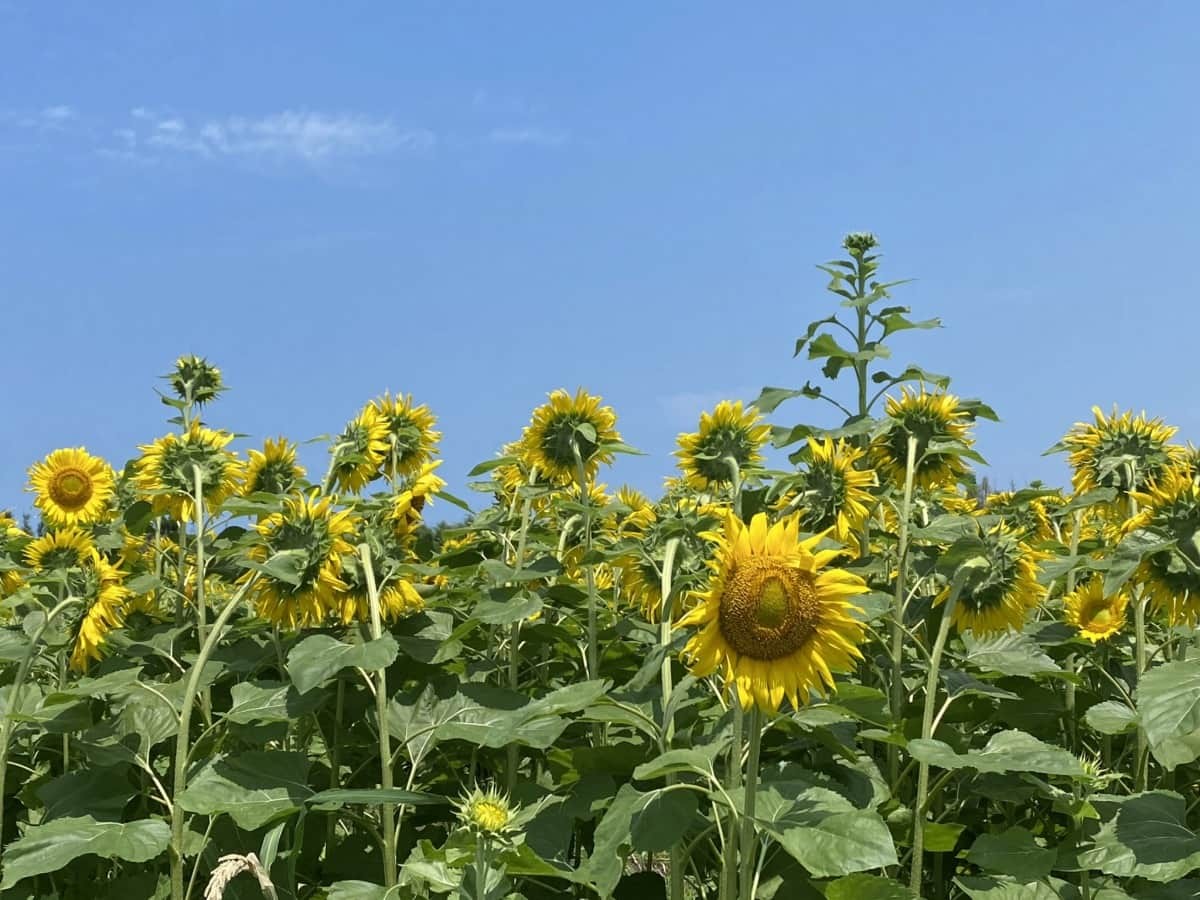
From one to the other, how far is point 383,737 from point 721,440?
1264 mm

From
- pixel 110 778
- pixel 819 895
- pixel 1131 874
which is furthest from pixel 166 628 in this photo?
pixel 1131 874

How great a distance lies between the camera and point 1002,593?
3508 millimetres

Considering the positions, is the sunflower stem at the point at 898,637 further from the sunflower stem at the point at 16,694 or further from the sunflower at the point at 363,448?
the sunflower stem at the point at 16,694

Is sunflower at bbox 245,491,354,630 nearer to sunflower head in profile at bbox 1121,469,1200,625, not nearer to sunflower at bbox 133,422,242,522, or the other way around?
sunflower at bbox 133,422,242,522

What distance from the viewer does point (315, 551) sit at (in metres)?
3.40

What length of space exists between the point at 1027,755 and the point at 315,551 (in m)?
1.79

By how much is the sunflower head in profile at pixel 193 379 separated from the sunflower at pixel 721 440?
1.84 m

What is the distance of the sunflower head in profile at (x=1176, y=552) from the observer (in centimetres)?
329

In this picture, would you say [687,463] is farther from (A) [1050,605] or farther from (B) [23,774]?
(B) [23,774]

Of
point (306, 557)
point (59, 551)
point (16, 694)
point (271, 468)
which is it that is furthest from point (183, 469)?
point (306, 557)

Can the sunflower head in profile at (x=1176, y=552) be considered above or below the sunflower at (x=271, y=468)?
below

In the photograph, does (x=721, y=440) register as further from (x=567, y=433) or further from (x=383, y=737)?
(x=383, y=737)

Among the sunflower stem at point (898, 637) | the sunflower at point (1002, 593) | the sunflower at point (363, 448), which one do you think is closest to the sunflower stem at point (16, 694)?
the sunflower at point (363, 448)

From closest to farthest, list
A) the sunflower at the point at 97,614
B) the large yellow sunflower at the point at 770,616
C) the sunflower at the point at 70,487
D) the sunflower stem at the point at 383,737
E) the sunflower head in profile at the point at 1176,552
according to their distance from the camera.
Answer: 1. the large yellow sunflower at the point at 770,616
2. the sunflower stem at the point at 383,737
3. the sunflower head in profile at the point at 1176,552
4. the sunflower at the point at 97,614
5. the sunflower at the point at 70,487
